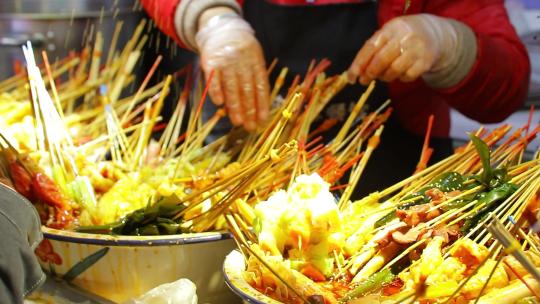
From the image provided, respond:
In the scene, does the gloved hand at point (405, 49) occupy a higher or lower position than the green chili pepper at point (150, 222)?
higher

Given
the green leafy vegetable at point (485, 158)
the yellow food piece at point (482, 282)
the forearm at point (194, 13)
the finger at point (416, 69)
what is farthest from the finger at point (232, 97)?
the yellow food piece at point (482, 282)

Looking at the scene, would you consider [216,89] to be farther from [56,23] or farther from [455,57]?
[56,23]

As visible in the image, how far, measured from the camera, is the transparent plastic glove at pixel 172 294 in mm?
1461

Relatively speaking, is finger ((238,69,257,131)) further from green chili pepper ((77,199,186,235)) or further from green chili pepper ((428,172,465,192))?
green chili pepper ((428,172,465,192))

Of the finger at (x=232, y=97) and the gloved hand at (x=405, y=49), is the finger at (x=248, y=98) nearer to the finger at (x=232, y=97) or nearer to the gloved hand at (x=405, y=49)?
the finger at (x=232, y=97)

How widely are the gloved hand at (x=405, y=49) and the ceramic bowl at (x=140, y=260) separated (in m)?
0.92

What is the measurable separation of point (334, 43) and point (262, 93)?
0.81m

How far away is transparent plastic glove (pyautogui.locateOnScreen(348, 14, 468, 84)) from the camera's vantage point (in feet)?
7.39

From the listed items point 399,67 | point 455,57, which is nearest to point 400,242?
point 399,67

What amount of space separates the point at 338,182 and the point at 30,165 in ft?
2.99

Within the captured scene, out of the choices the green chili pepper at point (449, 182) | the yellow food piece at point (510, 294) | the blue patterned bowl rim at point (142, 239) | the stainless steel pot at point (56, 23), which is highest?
the yellow food piece at point (510, 294)

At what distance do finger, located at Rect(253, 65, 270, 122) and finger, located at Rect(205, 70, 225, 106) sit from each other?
0.44 ft

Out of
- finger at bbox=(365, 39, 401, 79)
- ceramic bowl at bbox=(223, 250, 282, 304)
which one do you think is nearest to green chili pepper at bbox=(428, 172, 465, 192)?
ceramic bowl at bbox=(223, 250, 282, 304)

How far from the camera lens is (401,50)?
88.6 inches
